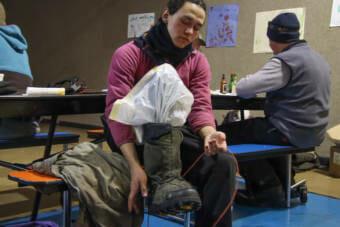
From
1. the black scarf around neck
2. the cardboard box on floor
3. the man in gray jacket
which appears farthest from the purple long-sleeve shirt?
the cardboard box on floor

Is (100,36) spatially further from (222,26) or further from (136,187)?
(136,187)

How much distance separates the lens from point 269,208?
230 centimetres


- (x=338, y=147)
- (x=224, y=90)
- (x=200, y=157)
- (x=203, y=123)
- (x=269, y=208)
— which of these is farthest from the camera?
(x=338, y=147)

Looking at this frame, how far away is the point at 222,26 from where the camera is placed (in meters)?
4.37

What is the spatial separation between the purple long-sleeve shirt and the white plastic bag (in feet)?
0.31

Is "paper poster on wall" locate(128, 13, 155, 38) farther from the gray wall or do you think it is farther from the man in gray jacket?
the man in gray jacket

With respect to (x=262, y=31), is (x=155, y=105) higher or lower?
lower

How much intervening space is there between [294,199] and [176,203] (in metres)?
1.75

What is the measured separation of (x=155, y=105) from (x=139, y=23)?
4.40m

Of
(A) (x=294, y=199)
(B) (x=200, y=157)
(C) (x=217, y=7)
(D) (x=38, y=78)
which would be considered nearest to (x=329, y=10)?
(C) (x=217, y=7)

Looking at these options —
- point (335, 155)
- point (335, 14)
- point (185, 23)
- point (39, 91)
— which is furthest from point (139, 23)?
point (185, 23)

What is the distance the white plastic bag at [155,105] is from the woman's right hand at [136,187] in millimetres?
113

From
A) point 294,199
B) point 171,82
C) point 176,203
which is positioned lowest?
point 294,199

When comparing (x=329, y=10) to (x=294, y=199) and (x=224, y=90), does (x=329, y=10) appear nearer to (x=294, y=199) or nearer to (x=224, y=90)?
(x=224, y=90)
